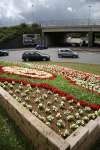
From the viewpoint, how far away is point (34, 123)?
332 inches

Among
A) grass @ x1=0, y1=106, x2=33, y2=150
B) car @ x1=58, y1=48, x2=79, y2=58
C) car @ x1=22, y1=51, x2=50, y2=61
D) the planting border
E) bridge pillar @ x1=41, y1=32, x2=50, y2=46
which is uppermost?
the planting border

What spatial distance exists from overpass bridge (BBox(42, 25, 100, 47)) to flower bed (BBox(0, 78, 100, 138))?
211ft

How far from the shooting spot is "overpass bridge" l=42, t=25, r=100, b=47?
7694 cm

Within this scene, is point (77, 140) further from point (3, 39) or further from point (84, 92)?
point (3, 39)

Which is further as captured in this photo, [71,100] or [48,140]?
[71,100]

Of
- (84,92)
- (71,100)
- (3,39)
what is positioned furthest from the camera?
(3,39)

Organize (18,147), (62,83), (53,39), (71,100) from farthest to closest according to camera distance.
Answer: (53,39) < (62,83) < (71,100) < (18,147)

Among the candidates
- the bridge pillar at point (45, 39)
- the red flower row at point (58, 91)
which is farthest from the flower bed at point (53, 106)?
the bridge pillar at point (45, 39)

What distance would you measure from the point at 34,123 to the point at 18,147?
80cm

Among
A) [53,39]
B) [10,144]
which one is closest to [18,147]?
[10,144]

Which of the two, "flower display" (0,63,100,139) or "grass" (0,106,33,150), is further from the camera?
"flower display" (0,63,100,139)

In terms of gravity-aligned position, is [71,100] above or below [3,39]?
above

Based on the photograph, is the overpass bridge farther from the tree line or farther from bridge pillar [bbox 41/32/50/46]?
the tree line

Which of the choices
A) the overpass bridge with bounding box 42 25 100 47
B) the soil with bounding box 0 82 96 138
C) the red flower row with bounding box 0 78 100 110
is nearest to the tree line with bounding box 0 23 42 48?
the overpass bridge with bounding box 42 25 100 47
